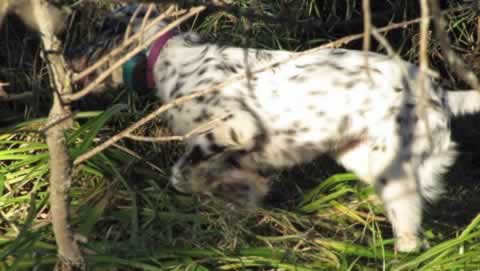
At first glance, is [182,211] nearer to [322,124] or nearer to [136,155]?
[136,155]

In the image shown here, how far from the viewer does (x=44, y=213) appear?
3.66 m

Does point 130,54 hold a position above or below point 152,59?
above

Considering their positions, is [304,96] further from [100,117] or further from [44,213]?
[44,213]

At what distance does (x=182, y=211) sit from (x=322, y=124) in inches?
29.7

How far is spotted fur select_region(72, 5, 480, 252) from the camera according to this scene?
3.46m

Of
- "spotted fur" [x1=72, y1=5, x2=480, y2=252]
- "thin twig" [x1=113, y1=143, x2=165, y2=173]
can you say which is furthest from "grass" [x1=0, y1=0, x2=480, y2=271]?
"spotted fur" [x1=72, y1=5, x2=480, y2=252]

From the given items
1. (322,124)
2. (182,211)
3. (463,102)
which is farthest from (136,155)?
(463,102)

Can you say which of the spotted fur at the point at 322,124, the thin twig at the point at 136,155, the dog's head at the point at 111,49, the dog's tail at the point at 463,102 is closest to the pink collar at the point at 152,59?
the dog's head at the point at 111,49

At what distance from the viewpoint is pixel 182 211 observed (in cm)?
375

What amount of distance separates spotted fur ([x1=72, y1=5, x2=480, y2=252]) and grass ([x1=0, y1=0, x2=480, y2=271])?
16cm

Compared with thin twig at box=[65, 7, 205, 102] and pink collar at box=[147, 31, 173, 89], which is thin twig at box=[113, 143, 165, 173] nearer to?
pink collar at box=[147, 31, 173, 89]

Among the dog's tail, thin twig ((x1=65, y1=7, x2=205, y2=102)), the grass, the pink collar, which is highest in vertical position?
thin twig ((x1=65, y1=7, x2=205, y2=102))

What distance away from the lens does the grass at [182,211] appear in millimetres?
3250

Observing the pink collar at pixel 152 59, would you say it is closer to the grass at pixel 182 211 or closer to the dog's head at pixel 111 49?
the dog's head at pixel 111 49
